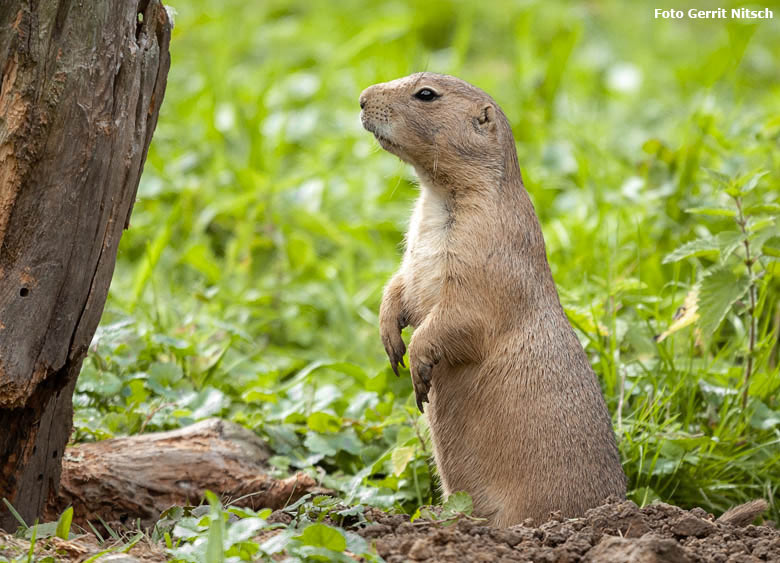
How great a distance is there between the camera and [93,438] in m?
4.41

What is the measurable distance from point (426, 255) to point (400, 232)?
3467 mm

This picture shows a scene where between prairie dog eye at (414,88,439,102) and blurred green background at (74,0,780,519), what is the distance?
0.32 metres

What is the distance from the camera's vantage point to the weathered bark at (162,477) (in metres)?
4.07

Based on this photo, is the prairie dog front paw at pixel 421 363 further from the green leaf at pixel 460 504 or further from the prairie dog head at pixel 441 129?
the prairie dog head at pixel 441 129

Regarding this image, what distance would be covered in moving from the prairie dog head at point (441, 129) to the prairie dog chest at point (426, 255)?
12 centimetres

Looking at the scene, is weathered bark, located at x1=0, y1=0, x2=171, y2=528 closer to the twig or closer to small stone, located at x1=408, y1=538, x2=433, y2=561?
small stone, located at x1=408, y1=538, x2=433, y2=561

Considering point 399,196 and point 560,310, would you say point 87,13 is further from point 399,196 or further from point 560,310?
point 399,196

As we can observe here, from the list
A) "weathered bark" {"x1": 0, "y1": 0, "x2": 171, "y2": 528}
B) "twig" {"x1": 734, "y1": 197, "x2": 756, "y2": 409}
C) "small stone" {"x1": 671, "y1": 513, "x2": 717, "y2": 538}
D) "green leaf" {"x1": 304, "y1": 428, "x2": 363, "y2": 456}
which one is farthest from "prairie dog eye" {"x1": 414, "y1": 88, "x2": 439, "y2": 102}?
"small stone" {"x1": 671, "y1": 513, "x2": 717, "y2": 538}

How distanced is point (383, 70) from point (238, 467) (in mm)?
5269

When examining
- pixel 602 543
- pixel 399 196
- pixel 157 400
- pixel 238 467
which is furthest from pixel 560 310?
pixel 399 196

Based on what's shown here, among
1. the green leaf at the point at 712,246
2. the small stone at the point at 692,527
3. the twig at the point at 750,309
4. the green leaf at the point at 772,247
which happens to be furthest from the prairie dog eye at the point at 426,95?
the small stone at the point at 692,527

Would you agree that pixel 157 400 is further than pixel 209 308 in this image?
No

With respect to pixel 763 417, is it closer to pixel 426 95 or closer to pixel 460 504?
A: pixel 460 504

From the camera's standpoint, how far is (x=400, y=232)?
7.54m
